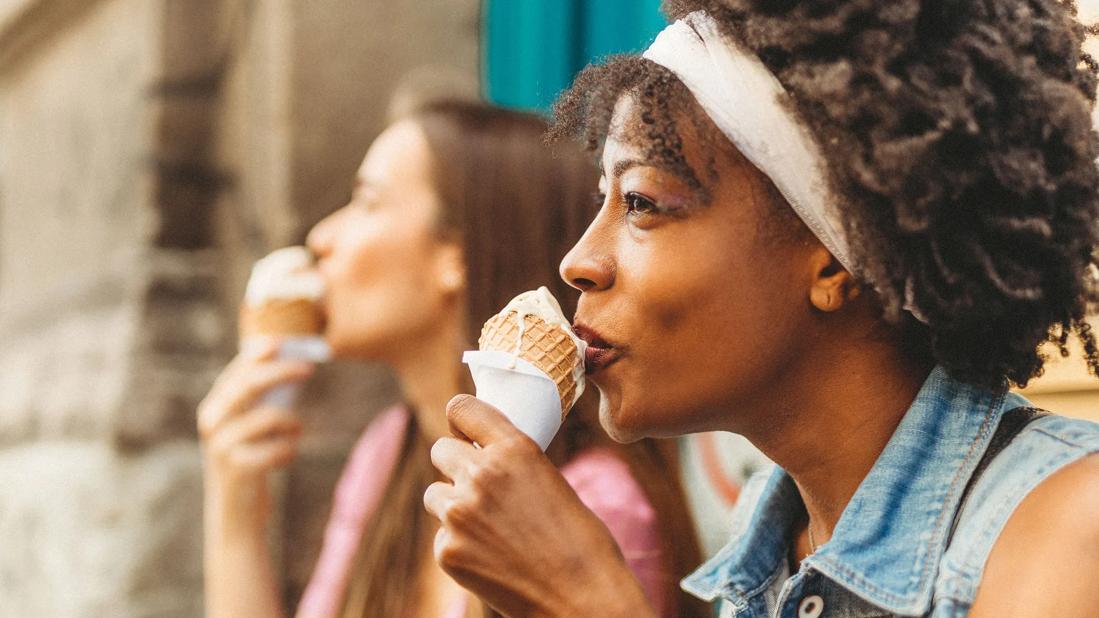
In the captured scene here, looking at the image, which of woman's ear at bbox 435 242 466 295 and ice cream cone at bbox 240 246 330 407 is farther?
ice cream cone at bbox 240 246 330 407

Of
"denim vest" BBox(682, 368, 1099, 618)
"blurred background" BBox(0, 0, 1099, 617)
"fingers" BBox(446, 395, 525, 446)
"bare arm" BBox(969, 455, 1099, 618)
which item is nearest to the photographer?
"bare arm" BBox(969, 455, 1099, 618)

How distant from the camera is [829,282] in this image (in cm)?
149

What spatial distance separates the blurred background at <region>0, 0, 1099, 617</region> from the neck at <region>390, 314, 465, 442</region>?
0.56 m

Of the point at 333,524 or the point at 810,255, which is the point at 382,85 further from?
the point at 810,255

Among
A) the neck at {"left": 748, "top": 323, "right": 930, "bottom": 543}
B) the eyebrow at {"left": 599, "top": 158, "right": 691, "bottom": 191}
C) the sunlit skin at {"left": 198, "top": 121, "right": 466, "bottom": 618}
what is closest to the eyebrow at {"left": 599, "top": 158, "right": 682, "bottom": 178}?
the eyebrow at {"left": 599, "top": 158, "right": 691, "bottom": 191}

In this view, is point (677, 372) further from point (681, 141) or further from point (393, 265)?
point (393, 265)

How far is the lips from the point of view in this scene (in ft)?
4.96

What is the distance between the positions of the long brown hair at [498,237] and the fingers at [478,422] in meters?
0.87

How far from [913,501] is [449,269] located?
1.35m

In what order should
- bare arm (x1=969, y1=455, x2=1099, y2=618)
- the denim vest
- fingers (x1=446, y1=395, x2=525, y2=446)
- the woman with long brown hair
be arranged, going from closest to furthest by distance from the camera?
bare arm (x1=969, y1=455, x2=1099, y2=618) < the denim vest < fingers (x1=446, y1=395, x2=525, y2=446) < the woman with long brown hair

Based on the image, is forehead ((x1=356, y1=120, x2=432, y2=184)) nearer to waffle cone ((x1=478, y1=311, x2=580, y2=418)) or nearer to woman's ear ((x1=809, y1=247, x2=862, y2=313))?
waffle cone ((x1=478, y1=311, x2=580, y2=418))

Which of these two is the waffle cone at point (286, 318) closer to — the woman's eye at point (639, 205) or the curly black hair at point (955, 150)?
the woman's eye at point (639, 205)

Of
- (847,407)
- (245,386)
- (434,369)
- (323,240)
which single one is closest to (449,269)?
(434,369)

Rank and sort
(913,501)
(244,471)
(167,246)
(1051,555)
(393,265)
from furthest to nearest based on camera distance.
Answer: (167,246) → (244,471) → (393,265) → (913,501) → (1051,555)
